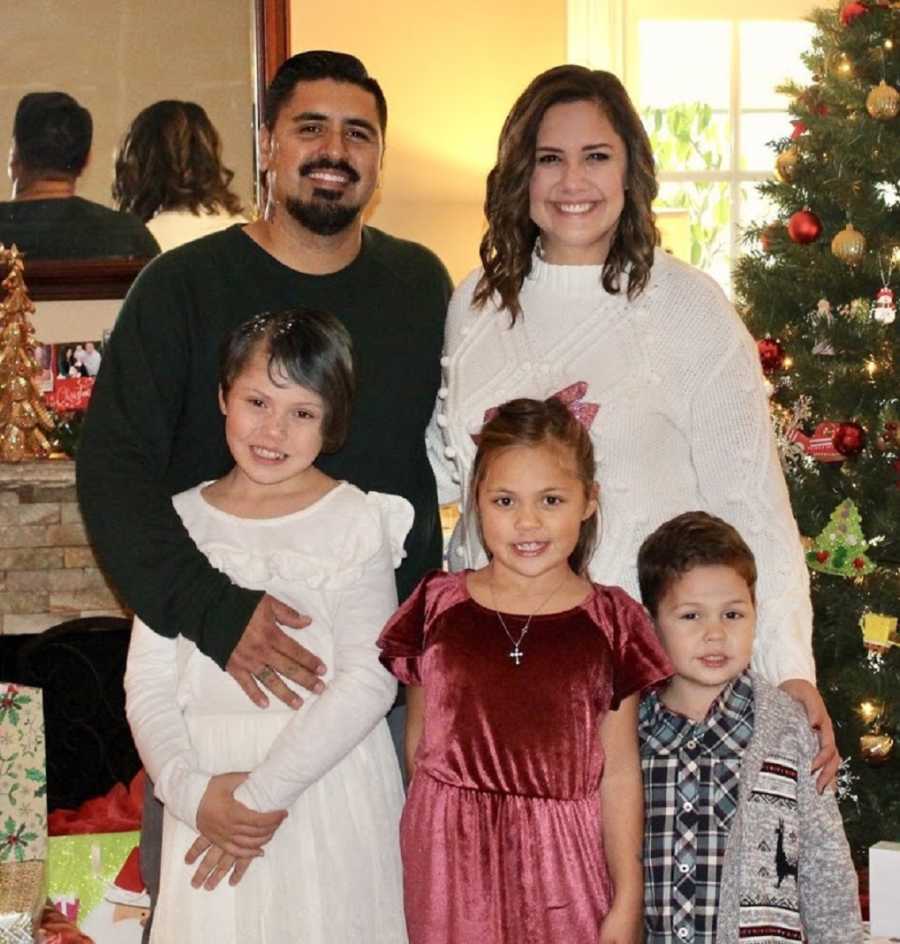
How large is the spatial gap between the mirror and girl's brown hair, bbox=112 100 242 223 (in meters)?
0.02

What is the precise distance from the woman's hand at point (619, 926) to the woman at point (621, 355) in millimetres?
341

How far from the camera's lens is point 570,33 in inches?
194

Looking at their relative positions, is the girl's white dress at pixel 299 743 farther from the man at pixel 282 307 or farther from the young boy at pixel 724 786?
the young boy at pixel 724 786

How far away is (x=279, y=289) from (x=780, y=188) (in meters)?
1.88

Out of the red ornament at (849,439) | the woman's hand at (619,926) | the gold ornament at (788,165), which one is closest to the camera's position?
the woman's hand at (619,926)

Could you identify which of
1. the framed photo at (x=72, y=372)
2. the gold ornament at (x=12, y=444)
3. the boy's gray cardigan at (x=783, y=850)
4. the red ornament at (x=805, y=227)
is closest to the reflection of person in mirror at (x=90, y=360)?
the framed photo at (x=72, y=372)

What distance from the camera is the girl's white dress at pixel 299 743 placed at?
1.97 meters

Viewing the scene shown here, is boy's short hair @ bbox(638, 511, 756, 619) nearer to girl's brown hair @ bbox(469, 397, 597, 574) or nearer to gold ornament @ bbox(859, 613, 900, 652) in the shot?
girl's brown hair @ bbox(469, 397, 597, 574)

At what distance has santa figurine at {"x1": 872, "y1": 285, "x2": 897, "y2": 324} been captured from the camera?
11.7ft

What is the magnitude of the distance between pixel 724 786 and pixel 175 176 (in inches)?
104

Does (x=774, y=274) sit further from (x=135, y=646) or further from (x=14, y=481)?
(x=135, y=646)

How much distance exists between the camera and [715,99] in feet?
17.6

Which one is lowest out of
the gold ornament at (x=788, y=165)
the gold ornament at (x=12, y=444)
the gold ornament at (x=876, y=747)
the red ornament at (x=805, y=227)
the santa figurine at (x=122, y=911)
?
the santa figurine at (x=122, y=911)

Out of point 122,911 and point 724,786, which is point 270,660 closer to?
point 724,786
